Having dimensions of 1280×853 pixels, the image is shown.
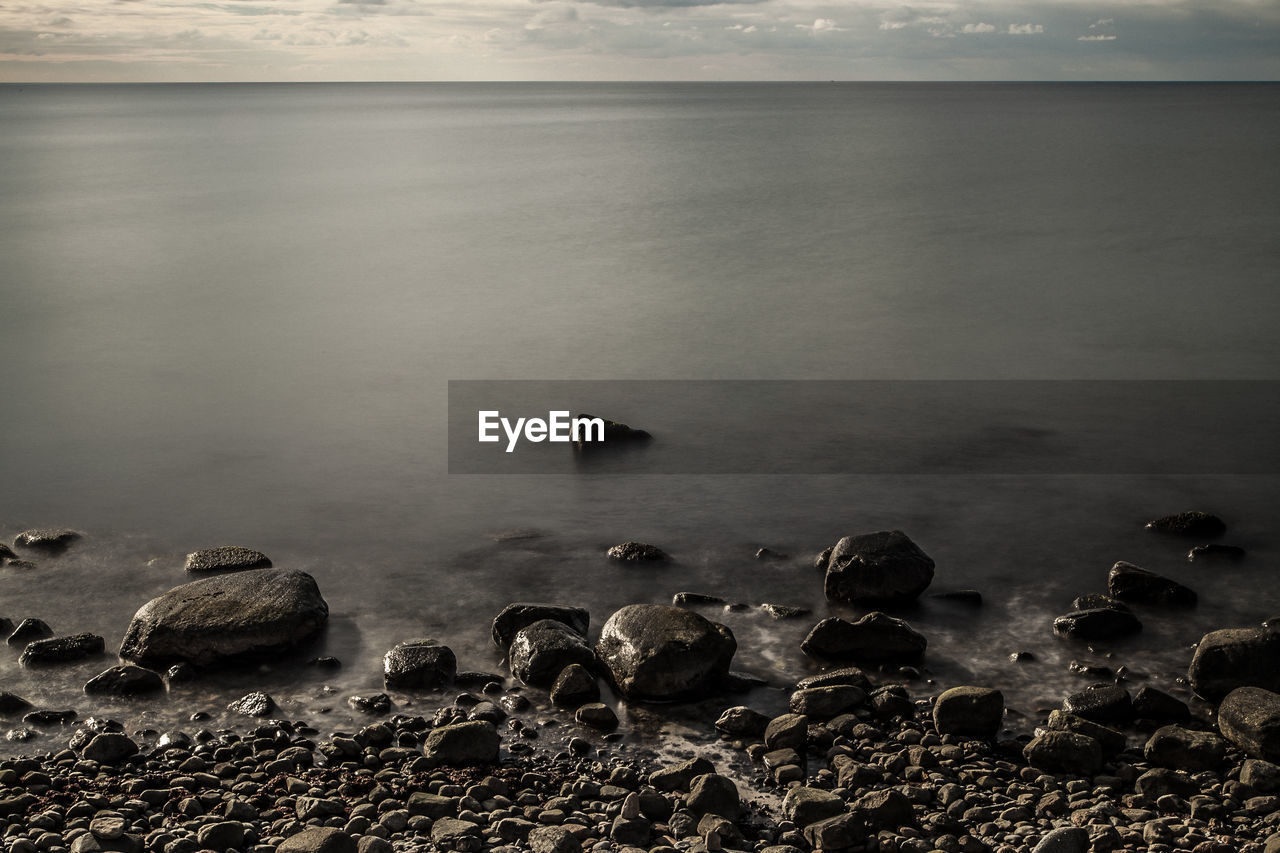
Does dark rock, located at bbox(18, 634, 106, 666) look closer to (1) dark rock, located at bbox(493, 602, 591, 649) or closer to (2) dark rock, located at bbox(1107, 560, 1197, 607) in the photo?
(1) dark rock, located at bbox(493, 602, 591, 649)

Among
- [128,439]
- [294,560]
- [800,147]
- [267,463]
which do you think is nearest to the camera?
[294,560]

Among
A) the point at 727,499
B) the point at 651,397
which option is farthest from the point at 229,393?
the point at 727,499

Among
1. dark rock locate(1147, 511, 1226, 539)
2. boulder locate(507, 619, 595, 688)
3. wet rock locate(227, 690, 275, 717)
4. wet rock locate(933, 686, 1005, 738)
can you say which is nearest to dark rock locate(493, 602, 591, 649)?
boulder locate(507, 619, 595, 688)

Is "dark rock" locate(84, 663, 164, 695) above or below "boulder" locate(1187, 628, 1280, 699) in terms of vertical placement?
below

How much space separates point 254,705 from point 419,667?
1.39 meters

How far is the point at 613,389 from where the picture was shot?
20.2 m

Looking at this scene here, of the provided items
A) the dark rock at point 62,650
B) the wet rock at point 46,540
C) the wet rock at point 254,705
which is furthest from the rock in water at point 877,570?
the wet rock at point 46,540

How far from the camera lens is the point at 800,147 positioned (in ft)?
253

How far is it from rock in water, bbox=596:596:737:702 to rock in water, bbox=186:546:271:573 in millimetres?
4520

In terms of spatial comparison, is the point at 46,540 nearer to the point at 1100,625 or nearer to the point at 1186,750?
the point at 1100,625

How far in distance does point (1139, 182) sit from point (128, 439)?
1849 inches

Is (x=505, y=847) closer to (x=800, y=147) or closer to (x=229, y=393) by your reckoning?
(x=229, y=393)

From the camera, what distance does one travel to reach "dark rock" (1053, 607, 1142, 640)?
36.7ft

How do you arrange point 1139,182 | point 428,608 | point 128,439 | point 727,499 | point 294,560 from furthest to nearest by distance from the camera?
point 1139,182 < point 128,439 < point 727,499 < point 294,560 < point 428,608
